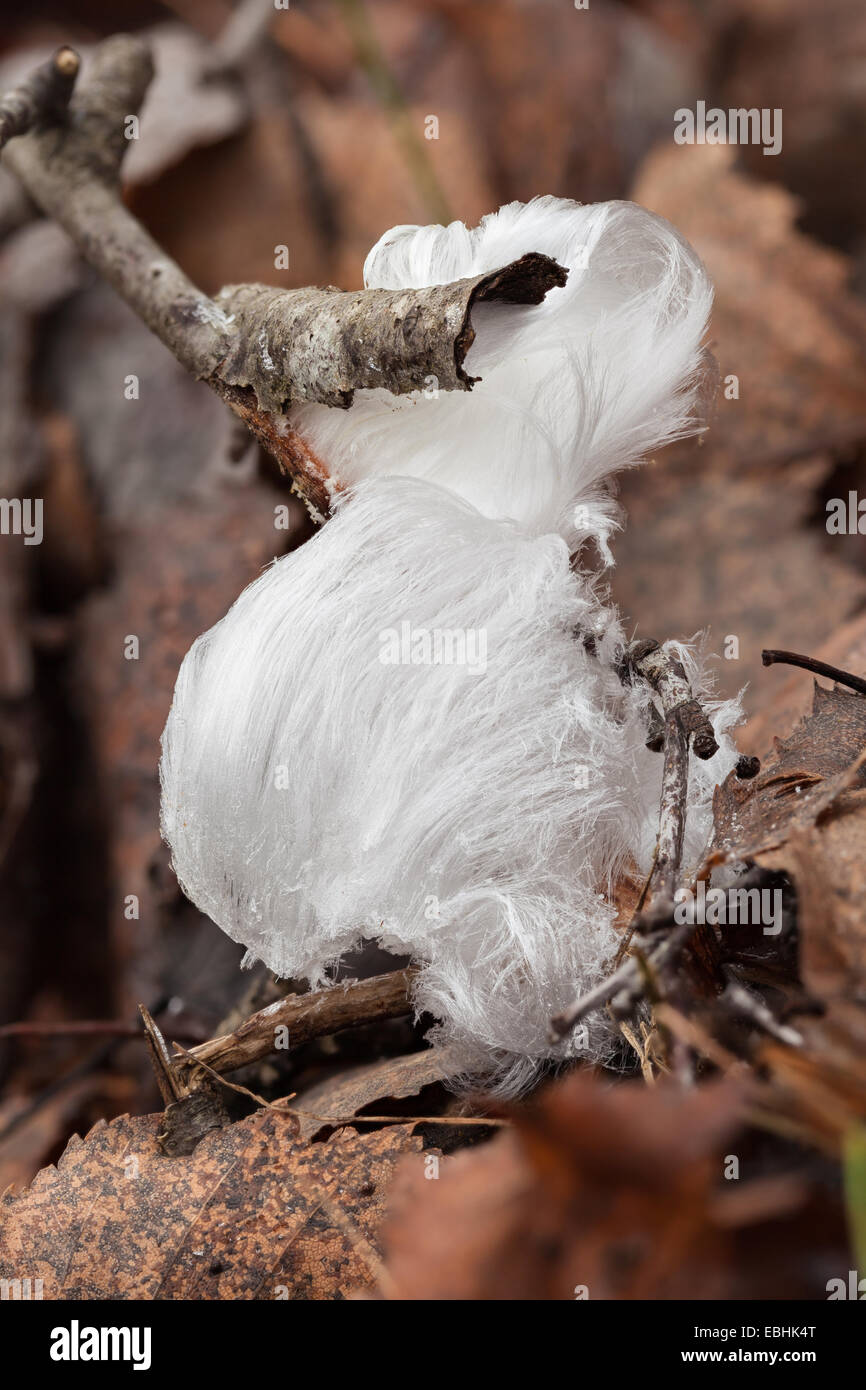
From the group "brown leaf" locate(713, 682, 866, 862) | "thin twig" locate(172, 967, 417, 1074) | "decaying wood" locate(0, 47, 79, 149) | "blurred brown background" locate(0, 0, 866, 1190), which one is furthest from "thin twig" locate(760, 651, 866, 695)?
"decaying wood" locate(0, 47, 79, 149)

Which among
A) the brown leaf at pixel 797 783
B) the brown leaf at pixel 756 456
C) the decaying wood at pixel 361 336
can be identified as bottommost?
the brown leaf at pixel 797 783

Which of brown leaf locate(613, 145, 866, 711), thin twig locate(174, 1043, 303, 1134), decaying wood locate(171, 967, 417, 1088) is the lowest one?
thin twig locate(174, 1043, 303, 1134)

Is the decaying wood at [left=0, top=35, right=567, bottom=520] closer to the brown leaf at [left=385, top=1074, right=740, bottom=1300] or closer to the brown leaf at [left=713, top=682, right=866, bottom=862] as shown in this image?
the brown leaf at [left=713, top=682, right=866, bottom=862]

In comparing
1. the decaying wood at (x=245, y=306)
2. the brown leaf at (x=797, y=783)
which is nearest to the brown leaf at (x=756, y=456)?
the brown leaf at (x=797, y=783)

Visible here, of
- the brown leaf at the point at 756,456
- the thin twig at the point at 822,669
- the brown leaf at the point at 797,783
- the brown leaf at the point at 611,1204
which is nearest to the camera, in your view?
the brown leaf at the point at 611,1204

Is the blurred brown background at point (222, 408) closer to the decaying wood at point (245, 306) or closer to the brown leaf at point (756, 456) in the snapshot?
the brown leaf at point (756, 456)

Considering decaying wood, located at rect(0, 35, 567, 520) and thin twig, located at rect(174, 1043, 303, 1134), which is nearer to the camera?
decaying wood, located at rect(0, 35, 567, 520)
